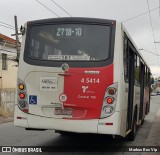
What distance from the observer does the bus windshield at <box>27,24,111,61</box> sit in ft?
29.4

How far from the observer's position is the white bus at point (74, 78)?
28.3 ft

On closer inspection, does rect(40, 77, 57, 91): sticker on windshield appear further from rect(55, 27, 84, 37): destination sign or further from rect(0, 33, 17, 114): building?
rect(0, 33, 17, 114): building

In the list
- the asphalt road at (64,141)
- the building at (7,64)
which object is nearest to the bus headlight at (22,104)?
the asphalt road at (64,141)

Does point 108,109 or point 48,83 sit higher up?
point 48,83

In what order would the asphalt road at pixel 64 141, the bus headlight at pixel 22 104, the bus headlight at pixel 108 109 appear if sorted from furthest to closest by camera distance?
the asphalt road at pixel 64 141
the bus headlight at pixel 22 104
the bus headlight at pixel 108 109

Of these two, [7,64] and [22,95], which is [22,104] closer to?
[22,95]

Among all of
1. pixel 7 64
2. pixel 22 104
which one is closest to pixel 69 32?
pixel 22 104

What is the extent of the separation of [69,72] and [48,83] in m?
0.53

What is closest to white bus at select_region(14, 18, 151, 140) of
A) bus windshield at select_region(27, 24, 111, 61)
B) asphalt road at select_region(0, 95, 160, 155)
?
bus windshield at select_region(27, 24, 111, 61)

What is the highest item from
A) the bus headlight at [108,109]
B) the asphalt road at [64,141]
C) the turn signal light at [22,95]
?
the turn signal light at [22,95]

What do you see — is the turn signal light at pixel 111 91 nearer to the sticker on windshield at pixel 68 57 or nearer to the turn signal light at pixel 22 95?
the sticker on windshield at pixel 68 57

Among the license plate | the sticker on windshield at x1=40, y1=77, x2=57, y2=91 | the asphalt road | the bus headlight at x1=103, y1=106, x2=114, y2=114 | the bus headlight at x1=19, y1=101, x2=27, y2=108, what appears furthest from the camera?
the asphalt road

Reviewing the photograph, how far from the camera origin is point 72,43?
29.8ft

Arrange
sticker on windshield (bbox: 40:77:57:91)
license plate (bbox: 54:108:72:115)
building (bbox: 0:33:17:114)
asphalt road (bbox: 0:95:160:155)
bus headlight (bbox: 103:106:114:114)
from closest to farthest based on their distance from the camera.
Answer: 1. bus headlight (bbox: 103:106:114:114)
2. license plate (bbox: 54:108:72:115)
3. sticker on windshield (bbox: 40:77:57:91)
4. asphalt road (bbox: 0:95:160:155)
5. building (bbox: 0:33:17:114)
